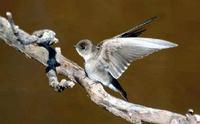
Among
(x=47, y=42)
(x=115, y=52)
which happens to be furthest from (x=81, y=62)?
(x=115, y=52)

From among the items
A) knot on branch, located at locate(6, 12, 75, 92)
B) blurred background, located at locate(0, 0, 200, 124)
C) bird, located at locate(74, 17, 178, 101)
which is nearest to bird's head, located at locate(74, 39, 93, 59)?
bird, located at locate(74, 17, 178, 101)

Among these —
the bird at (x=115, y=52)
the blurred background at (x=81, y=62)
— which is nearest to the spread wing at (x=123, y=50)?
the bird at (x=115, y=52)

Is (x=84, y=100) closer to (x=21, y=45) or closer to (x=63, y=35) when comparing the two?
(x=63, y=35)

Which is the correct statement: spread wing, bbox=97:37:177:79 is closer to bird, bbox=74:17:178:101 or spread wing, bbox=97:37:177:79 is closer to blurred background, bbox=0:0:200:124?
bird, bbox=74:17:178:101

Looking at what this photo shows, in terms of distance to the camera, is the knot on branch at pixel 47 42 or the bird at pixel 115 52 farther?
the knot on branch at pixel 47 42

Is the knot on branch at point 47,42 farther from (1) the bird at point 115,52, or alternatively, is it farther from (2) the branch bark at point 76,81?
(1) the bird at point 115,52

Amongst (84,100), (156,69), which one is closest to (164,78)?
(156,69)
